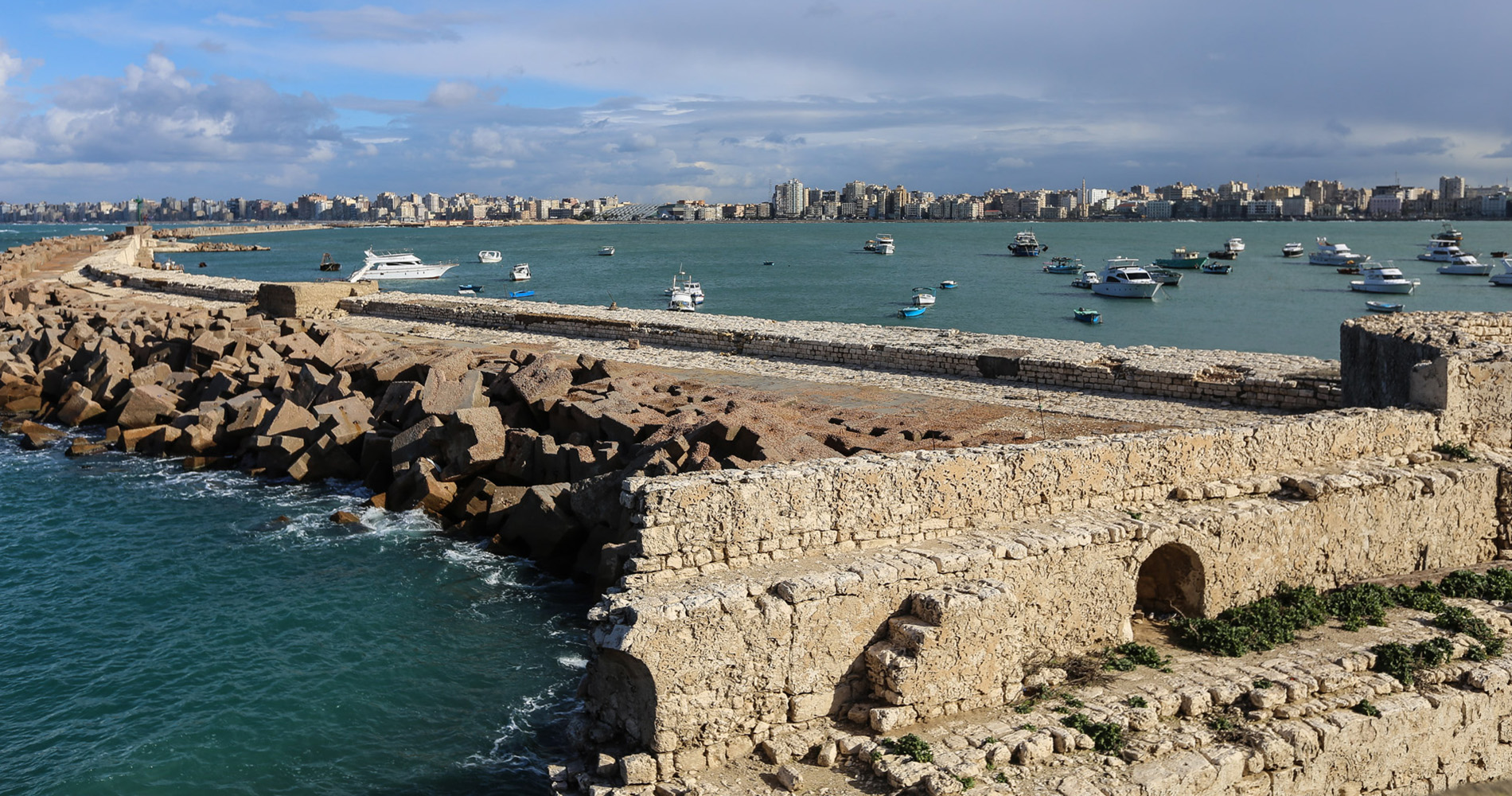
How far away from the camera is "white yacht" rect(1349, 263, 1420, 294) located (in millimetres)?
56719

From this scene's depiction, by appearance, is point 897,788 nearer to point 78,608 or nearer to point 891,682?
point 891,682

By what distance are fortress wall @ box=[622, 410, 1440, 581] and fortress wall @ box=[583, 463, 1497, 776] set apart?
199 millimetres

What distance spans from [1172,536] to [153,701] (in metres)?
9.35

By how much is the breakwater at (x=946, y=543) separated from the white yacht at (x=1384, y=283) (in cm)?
4975

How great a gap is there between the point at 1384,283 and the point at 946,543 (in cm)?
5980

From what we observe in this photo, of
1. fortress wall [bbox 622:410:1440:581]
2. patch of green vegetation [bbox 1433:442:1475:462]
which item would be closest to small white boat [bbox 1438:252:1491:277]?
patch of green vegetation [bbox 1433:442:1475:462]

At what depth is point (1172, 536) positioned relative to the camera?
8.53 metres

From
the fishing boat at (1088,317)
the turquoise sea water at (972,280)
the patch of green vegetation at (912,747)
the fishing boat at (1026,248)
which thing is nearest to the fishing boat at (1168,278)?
the turquoise sea water at (972,280)

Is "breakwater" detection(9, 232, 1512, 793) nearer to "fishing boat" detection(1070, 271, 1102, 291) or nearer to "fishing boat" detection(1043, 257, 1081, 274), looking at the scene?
"fishing boat" detection(1070, 271, 1102, 291)

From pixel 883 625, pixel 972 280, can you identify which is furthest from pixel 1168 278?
pixel 883 625

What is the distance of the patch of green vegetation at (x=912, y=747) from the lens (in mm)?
6715

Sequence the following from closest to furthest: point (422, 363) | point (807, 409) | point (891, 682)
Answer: point (891, 682) < point (807, 409) < point (422, 363)

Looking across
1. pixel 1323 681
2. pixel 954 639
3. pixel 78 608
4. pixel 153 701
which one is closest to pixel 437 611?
pixel 153 701

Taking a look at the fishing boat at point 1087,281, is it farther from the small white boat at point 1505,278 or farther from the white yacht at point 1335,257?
the white yacht at point 1335,257
